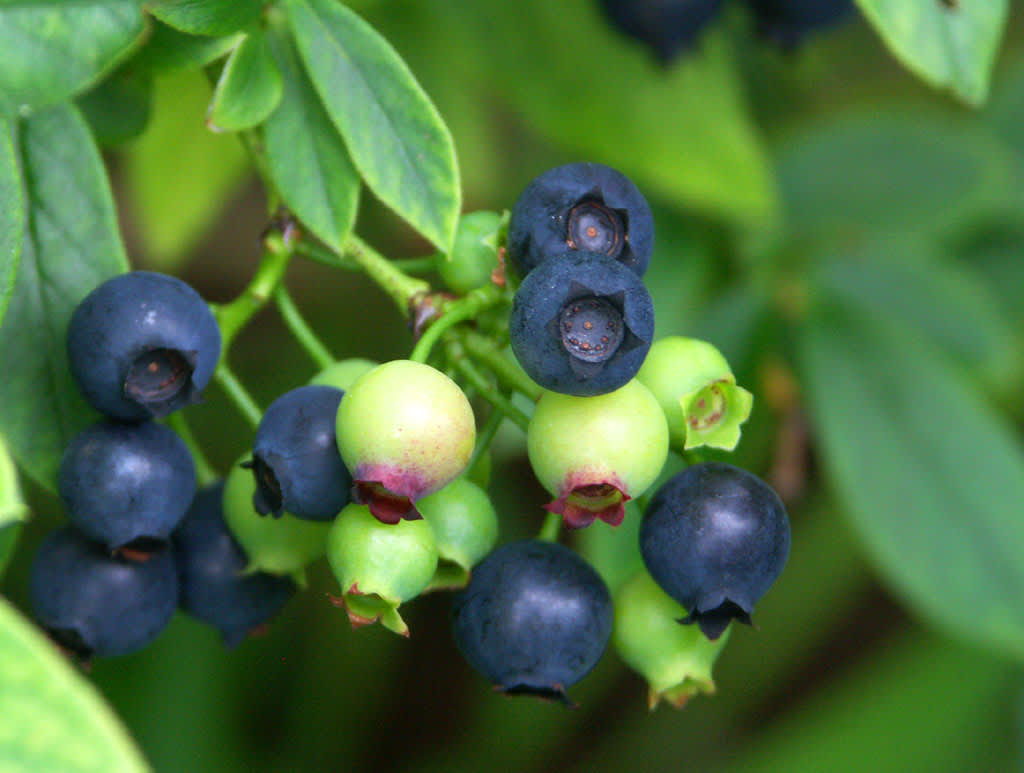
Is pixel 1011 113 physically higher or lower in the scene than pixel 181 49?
lower

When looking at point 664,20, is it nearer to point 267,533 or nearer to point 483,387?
point 483,387

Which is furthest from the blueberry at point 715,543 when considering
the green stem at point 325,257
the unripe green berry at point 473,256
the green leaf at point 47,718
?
the green leaf at point 47,718

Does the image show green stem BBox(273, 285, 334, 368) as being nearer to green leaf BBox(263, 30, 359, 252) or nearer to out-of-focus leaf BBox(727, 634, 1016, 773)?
green leaf BBox(263, 30, 359, 252)

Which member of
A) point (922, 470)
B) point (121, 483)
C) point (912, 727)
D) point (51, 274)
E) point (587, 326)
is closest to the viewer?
point (587, 326)

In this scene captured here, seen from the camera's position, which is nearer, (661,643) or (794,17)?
(661,643)

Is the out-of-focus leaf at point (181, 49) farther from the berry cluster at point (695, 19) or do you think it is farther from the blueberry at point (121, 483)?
the berry cluster at point (695, 19)

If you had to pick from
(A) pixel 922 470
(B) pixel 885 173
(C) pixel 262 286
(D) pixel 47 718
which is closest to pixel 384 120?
(C) pixel 262 286
